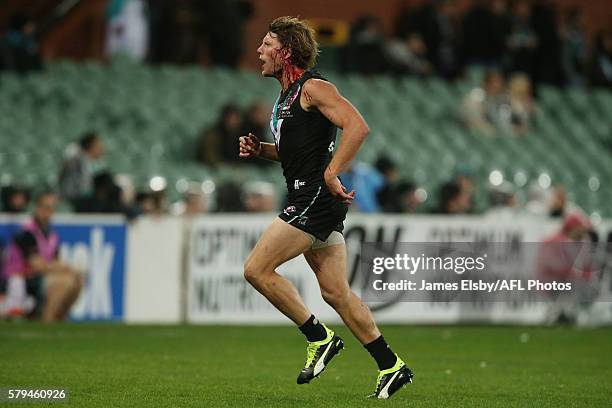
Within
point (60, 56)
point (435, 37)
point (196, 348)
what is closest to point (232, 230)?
point (196, 348)

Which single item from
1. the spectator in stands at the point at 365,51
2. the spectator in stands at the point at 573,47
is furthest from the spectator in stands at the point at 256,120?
the spectator in stands at the point at 573,47

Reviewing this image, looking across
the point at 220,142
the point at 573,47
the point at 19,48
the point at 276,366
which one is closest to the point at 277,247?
the point at 276,366

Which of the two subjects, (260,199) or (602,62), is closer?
(260,199)

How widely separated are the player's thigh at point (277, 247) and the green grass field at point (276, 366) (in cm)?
82

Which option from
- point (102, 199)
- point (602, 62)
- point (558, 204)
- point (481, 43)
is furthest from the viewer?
point (602, 62)

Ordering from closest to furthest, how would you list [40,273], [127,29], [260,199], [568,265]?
[40,273] < [260,199] < [568,265] < [127,29]

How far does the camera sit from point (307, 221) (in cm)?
795

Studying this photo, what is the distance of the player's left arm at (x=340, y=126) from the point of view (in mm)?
7676

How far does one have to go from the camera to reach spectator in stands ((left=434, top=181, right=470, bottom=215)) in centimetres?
1695

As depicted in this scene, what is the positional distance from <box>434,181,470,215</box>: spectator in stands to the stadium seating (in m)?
1.38

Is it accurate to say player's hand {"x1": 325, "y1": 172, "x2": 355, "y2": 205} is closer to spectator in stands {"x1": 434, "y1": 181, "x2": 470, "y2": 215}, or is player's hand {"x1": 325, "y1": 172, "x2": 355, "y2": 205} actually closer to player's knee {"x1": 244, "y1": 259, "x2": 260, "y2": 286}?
player's knee {"x1": 244, "y1": 259, "x2": 260, "y2": 286}

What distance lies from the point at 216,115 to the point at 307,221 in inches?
456

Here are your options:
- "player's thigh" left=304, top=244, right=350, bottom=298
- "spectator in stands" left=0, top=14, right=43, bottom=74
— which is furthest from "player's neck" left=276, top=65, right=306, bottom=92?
"spectator in stands" left=0, top=14, right=43, bottom=74

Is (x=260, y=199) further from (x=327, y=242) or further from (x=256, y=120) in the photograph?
(x=327, y=242)
